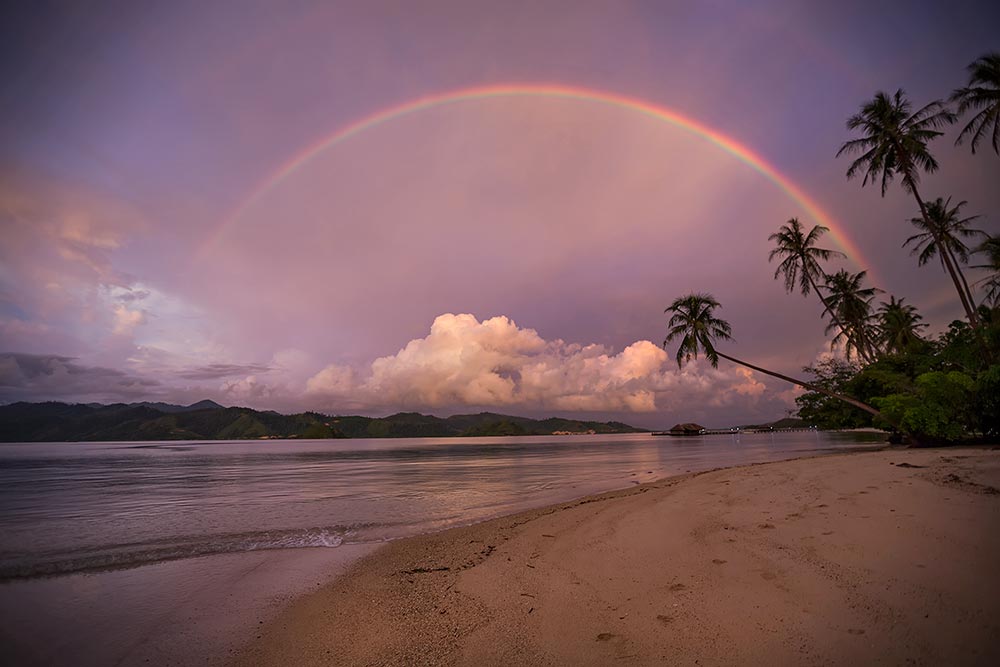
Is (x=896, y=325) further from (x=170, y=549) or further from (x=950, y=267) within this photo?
(x=170, y=549)

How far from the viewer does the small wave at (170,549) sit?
32.5ft

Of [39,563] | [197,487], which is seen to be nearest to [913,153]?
[39,563]

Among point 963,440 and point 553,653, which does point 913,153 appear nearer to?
point 963,440

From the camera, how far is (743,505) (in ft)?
32.8

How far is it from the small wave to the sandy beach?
4.00m

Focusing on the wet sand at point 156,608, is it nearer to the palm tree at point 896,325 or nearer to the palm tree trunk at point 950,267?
the palm tree trunk at point 950,267

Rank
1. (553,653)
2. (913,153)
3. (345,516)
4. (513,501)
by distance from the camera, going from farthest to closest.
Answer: (913,153) < (513,501) < (345,516) < (553,653)

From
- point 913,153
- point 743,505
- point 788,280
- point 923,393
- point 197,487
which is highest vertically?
point 913,153

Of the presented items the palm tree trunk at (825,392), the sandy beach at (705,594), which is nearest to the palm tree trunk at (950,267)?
the palm tree trunk at (825,392)

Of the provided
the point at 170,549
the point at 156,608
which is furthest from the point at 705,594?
the point at 170,549

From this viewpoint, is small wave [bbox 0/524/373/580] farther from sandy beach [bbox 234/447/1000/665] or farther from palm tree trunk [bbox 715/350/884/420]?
palm tree trunk [bbox 715/350/884/420]

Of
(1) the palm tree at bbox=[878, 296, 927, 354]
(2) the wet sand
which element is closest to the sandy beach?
(2) the wet sand

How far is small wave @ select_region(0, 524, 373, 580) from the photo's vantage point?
32.5 ft

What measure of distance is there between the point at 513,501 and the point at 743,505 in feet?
33.6
